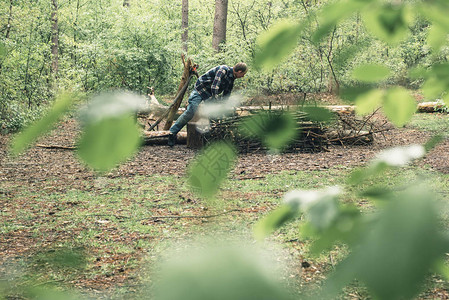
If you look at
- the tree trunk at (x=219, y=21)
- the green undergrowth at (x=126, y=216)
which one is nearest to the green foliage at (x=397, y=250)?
the green undergrowth at (x=126, y=216)

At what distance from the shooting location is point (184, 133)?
898 cm

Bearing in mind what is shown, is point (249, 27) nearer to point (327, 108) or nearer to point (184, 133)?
point (184, 133)

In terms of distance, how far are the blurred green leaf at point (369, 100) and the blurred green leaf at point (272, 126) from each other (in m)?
0.11

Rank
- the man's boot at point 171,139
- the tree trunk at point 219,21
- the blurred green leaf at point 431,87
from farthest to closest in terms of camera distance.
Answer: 1. the tree trunk at point 219,21
2. the man's boot at point 171,139
3. the blurred green leaf at point 431,87

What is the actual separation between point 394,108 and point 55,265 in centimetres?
44

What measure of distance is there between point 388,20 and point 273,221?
0.87ft

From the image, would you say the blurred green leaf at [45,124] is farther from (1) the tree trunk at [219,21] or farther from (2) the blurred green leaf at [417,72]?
(1) the tree trunk at [219,21]

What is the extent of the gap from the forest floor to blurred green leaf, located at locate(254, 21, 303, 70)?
513mm

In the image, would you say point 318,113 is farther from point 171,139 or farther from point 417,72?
point 171,139

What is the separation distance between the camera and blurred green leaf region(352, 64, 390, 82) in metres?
0.49

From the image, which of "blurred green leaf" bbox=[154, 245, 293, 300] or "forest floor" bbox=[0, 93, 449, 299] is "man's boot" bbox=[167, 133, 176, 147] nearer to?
"forest floor" bbox=[0, 93, 449, 299]

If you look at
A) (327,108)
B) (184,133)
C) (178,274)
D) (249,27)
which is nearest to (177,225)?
(327,108)

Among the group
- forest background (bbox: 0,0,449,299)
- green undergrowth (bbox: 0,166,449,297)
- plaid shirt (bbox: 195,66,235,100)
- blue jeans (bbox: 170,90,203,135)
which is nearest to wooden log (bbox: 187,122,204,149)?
blue jeans (bbox: 170,90,203,135)

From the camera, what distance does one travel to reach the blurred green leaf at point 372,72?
49cm
